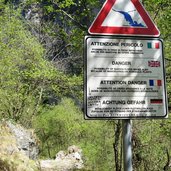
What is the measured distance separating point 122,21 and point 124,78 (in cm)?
38

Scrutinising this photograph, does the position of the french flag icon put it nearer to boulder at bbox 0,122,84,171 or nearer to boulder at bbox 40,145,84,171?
boulder at bbox 0,122,84,171

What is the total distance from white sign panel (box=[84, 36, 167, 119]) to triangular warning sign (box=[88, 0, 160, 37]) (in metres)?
0.06

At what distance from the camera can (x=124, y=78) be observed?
81.6 inches

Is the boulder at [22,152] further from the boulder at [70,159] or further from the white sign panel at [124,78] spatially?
the white sign panel at [124,78]

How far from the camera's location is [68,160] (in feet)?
98.9

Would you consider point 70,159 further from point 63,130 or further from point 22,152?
point 22,152

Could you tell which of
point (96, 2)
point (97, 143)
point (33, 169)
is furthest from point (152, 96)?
point (97, 143)

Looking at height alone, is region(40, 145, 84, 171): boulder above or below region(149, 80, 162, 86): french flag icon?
below

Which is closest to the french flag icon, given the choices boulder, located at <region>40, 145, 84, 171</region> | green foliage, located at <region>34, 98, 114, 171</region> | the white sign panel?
the white sign panel

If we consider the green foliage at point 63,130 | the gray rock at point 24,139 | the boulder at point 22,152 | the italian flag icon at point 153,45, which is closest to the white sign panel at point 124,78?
the italian flag icon at point 153,45

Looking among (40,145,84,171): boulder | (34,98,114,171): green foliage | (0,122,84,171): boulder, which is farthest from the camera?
(34,98,114,171): green foliage

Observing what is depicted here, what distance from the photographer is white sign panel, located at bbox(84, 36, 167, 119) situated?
2.03 m

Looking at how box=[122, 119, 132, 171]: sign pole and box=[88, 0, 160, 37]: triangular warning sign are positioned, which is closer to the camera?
box=[122, 119, 132, 171]: sign pole

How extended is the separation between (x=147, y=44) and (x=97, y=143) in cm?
2686
